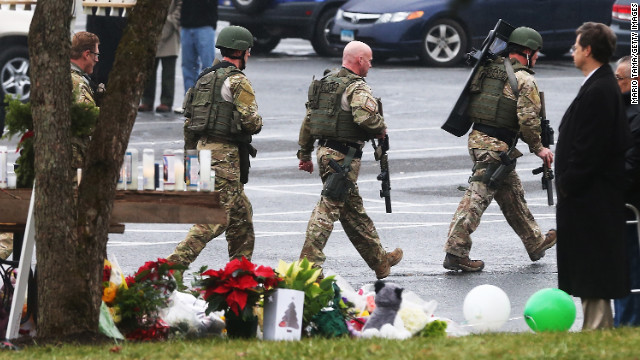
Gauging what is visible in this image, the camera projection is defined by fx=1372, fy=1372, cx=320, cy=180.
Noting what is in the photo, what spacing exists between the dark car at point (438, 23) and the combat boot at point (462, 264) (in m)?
11.7

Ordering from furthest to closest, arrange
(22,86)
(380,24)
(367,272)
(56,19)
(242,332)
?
(380,24), (22,86), (367,272), (242,332), (56,19)

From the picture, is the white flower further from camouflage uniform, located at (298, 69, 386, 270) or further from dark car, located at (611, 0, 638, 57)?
dark car, located at (611, 0, 638, 57)

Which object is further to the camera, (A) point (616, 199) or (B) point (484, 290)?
(B) point (484, 290)

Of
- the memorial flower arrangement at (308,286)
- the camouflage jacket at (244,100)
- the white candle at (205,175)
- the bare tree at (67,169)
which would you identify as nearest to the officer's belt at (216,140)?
the camouflage jacket at (244,100)

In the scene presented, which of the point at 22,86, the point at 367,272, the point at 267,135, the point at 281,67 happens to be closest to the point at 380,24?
the point at 281,67

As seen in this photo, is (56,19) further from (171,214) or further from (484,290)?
(484,290)

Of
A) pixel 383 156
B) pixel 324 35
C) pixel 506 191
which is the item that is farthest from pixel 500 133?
pixel 324 35

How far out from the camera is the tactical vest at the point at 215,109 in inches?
392

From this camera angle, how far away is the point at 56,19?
7250mm

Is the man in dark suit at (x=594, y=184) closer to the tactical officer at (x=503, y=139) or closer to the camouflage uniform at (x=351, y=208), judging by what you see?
the camouflage uniform at (x=351, y=208)

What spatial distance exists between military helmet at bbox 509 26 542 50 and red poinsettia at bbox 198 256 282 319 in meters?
4.13

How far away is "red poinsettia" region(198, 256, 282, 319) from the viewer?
755 centimetres

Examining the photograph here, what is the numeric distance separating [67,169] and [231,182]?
283 centimetres

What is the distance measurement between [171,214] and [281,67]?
15809mm
